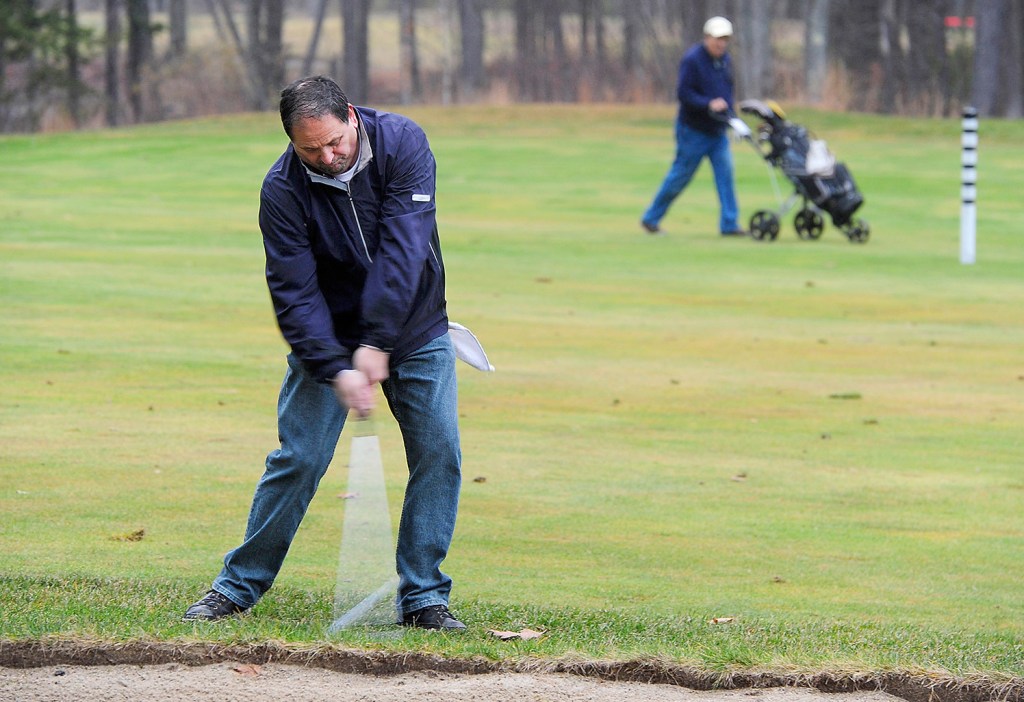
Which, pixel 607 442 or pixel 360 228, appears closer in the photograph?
pixel 360 228

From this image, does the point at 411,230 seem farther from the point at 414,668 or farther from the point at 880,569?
the point at 880,569

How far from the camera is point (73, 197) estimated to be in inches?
952

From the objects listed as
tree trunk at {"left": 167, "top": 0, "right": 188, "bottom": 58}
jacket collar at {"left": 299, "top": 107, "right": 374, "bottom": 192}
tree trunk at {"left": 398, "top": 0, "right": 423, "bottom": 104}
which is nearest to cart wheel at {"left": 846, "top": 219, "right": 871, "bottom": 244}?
jacket collar at {"left": 299, "top": 107, "right": 374, "bottom": 192}

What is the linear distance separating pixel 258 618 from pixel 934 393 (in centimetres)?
648

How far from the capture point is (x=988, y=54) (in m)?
40.2

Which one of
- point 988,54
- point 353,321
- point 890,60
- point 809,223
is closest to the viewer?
point 353,321

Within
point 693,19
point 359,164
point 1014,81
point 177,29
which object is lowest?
point 1014,81

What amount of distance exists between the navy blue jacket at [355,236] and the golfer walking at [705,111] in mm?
13534

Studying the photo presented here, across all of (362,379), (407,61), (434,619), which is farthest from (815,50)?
(362,379)

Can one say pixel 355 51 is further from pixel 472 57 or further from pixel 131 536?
pixel 131 536

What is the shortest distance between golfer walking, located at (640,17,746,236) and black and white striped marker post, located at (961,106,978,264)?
2566 millimetres

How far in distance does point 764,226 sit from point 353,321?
14.4 m

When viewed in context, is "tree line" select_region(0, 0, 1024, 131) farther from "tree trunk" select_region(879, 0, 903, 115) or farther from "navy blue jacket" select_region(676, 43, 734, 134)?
"navy blue jacket" select_region(676, 43, 734, 134)

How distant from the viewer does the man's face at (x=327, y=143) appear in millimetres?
5297
